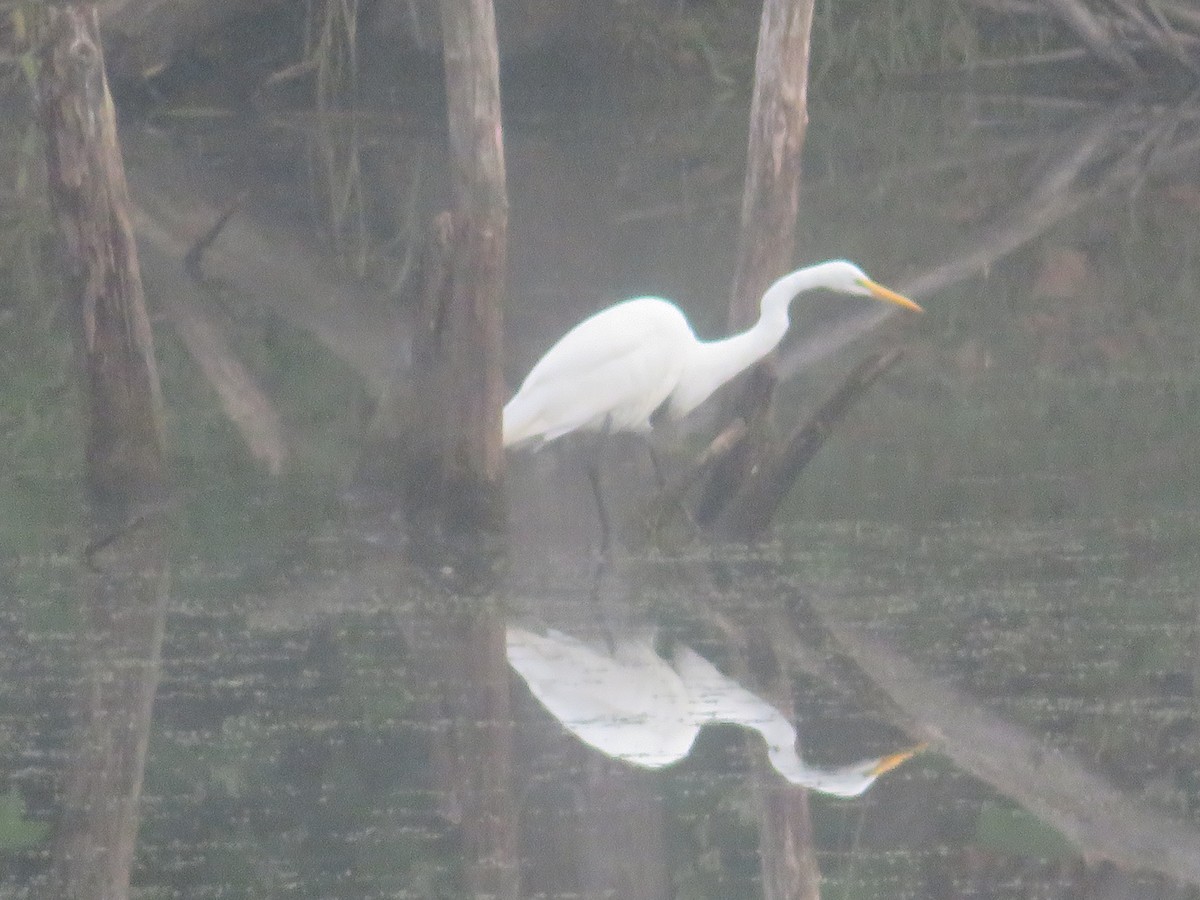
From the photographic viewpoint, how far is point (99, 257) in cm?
707

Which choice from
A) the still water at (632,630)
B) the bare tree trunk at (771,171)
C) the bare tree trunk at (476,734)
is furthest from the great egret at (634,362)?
the bare tree trunk at (476,734)

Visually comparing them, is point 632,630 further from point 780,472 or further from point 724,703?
point 780,472

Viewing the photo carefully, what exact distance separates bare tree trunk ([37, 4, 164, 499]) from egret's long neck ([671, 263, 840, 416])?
186 cm

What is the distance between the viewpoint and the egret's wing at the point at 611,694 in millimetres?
5160

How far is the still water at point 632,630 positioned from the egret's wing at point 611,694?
0.05 feet

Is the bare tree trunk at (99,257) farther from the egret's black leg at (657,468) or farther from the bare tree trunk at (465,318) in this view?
the egret's black leg at (657,468)

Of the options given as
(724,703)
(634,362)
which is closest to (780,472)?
(634,362)

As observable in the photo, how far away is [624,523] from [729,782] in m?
2.48

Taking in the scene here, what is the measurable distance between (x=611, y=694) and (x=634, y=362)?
7.70ft

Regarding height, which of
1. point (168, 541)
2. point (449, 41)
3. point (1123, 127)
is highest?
point (1123, 127)

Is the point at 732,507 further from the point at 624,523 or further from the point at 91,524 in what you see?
the point at 91,524

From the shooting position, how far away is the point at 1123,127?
62.2 ft

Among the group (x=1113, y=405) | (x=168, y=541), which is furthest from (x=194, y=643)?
(x=1113, y=405)

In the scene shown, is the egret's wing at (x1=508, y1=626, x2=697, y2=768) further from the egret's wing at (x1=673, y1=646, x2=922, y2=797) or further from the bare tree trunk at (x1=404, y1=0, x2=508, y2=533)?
the bare tree trunk at (x1=404, y1=0, x2=508, y2=533)
